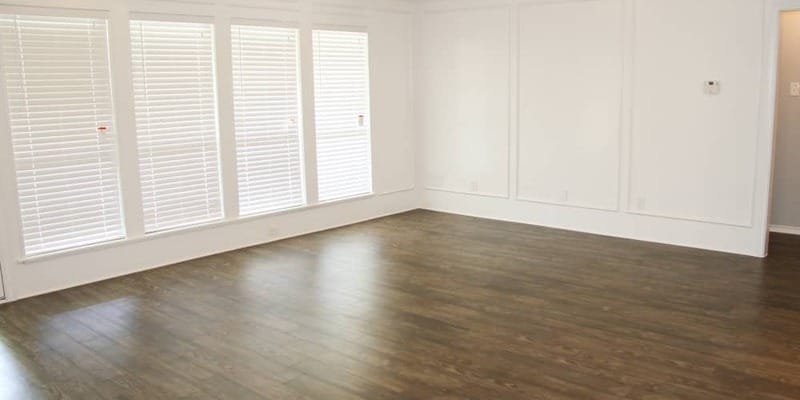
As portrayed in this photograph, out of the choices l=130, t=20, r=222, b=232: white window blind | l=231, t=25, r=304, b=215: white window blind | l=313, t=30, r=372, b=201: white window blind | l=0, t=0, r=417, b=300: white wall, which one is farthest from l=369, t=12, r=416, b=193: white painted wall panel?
l=130, t=20, r=222, b=232: white window blind

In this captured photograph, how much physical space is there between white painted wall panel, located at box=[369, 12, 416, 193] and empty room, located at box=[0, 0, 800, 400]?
0.03m

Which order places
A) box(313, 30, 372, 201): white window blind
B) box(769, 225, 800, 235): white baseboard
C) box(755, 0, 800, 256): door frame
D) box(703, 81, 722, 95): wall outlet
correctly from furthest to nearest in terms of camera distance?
box(313, 30, 372, 201): white window blind
box(769, 225, 800, 235): white baseboard
box(703, 81, 722, 95): wall outlet
box(755, 0, 800, 256): door frame

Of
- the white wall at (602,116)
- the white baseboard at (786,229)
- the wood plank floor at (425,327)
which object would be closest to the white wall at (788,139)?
the white baseboard at (786,229)

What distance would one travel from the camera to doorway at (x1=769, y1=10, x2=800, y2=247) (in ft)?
20.9

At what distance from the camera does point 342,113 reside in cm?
736

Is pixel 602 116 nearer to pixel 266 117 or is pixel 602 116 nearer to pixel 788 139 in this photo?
pixel 788 139

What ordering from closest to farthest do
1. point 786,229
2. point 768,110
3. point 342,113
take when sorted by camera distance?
A: point 768,110 < point 786,229 < point 342,113

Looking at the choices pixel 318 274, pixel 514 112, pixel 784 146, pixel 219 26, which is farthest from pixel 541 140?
pixel 219 26

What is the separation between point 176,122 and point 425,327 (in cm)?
308

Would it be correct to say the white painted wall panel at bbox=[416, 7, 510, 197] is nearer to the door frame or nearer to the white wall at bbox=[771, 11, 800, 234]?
the door frame

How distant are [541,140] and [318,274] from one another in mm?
3036

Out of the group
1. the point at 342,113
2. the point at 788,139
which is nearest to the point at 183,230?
the point at 342,113

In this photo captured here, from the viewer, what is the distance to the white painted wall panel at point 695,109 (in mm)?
5812

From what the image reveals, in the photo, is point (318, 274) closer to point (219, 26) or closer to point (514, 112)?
point (219, 26)
